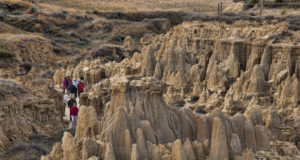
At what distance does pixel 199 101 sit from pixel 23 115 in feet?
29.2

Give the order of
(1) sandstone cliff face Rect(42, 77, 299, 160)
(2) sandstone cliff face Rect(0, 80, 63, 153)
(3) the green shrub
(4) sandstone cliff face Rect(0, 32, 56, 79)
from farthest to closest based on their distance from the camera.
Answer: (4) sandstone cliff face Rect(0, 32, 56, 79) → (3) the green shrub → (2) sandstone cliff face Rect(0, 80, 63, 153) → (1) sandstone cliff face Rect(42, 77, 299, 160)

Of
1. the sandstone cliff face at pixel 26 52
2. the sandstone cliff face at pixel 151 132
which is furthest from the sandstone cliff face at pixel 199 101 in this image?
the sandstone cliff face at pixel 26 52

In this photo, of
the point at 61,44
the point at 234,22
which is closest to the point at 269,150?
the point at 234,22

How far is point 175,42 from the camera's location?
24875 millimetres

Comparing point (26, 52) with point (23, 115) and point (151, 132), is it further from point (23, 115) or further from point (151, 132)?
point (151, 132)

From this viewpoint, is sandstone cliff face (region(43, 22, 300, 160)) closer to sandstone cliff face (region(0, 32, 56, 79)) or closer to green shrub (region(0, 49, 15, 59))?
sandstone cliff face (region(0, 32, 56, 79))

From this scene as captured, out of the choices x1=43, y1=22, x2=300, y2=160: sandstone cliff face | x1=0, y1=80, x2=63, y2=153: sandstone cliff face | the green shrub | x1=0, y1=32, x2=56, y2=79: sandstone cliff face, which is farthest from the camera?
Result: x1=0, y1=32, x2=56, y2=79: sandstone cliff face

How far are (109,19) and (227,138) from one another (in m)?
46.5

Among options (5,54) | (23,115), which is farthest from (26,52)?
(23,115)

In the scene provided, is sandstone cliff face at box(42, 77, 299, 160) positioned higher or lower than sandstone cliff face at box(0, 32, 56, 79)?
higher

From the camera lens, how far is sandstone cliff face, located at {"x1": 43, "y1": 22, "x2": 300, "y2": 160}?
7410mm

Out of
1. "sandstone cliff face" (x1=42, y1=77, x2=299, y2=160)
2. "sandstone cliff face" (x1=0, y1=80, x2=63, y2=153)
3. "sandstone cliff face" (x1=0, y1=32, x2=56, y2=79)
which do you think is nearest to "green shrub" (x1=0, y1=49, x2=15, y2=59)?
"sandstone cliff face" (x1=0, y1=32, x2=56, y2=79)

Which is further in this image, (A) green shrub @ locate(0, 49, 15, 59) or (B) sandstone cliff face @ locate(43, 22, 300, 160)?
(A) green shrub @ locate(0, 49, 15, 59)

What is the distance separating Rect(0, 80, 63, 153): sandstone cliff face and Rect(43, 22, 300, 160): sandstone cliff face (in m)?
1.31
